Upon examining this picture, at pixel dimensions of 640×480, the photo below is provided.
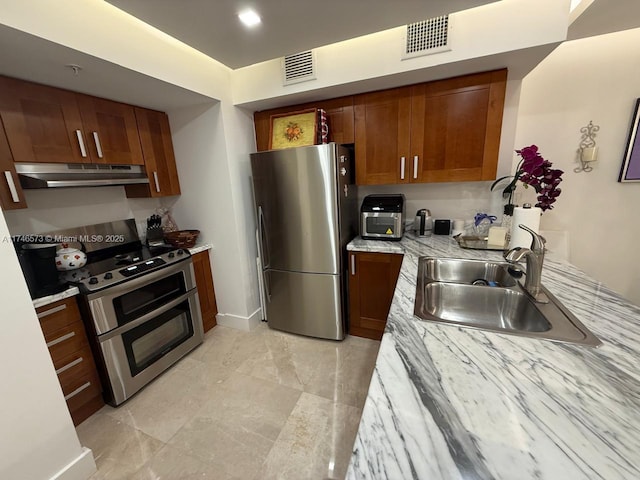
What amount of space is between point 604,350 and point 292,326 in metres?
2.07

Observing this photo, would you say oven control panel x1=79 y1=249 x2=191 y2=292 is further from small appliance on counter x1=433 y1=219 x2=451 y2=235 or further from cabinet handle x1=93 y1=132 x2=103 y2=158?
small appliance on counter x1=433 y1=219 x2=451 y2=235

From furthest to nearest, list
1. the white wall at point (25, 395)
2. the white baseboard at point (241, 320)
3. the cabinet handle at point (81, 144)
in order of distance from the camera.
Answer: the white baseboard at point (241, 320) → the cabinet handle at point (81, 144) → the white wall at point (25, 395)

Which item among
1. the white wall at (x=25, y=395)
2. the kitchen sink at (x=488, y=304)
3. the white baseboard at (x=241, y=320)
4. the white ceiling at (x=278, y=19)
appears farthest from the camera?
the white baseboard at (x=241, y=320)

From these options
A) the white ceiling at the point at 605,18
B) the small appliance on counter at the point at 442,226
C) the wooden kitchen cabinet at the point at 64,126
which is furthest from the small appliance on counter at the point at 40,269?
the white ceiling at the point at 605,18

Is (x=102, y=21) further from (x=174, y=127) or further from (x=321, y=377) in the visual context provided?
(x=321, y=377)

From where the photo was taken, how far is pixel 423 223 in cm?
227

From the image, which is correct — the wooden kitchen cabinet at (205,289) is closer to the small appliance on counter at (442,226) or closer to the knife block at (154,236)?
the knife block at (154,236)

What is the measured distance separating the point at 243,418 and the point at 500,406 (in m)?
1.57

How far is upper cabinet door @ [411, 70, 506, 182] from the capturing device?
183cm

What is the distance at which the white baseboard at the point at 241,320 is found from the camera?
2600 mm

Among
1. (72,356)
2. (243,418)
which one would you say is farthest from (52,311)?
(243,418)

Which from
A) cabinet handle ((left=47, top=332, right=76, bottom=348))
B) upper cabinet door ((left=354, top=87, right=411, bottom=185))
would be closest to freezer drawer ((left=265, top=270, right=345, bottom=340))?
upper cabinet door ((left=354, top=87, right=411, bottom=185))

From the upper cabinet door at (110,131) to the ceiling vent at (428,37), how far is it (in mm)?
2157

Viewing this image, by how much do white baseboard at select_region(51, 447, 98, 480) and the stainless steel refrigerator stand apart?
1.45 m
